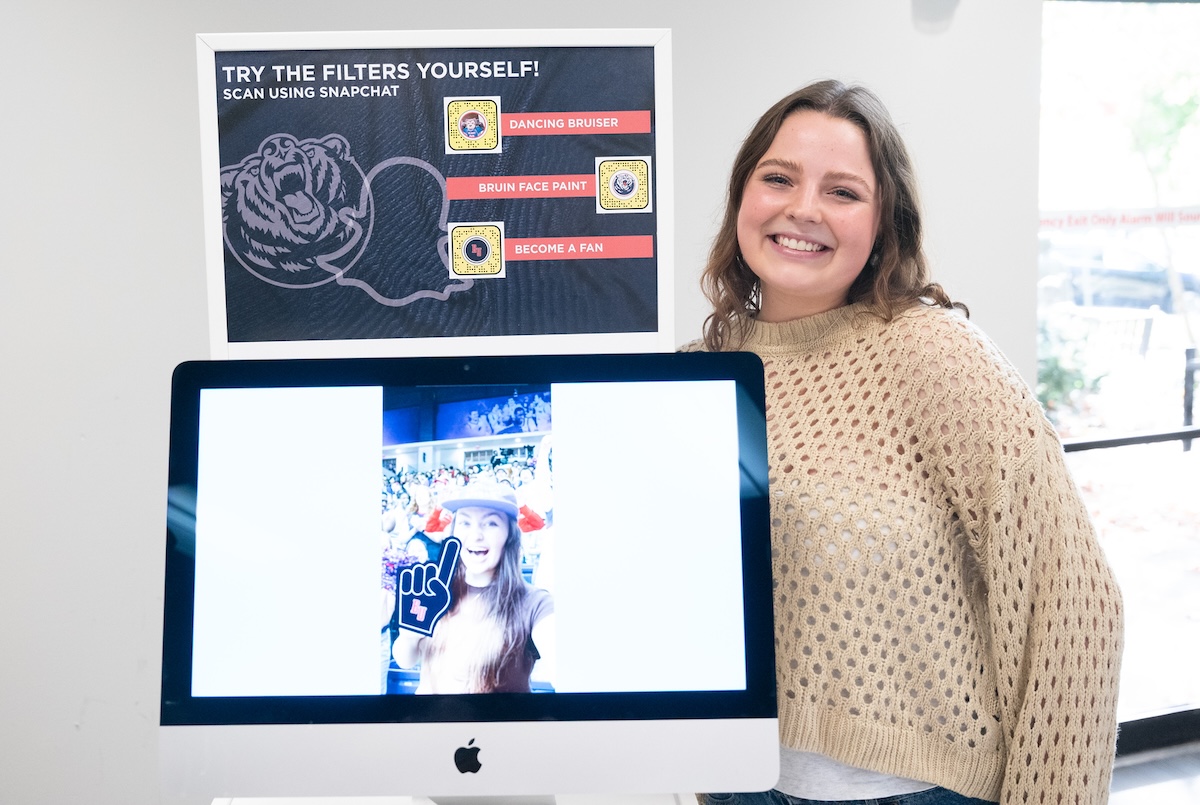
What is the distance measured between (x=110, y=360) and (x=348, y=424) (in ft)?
4.65

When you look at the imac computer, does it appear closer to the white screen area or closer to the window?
the white screen area

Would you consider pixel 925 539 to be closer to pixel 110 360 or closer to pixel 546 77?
pixel 546 77

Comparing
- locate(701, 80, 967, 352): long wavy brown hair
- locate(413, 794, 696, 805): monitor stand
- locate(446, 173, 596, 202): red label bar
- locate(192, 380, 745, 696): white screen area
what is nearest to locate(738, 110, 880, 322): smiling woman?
locate(701, 80, 967, 352): long wavy brown hair

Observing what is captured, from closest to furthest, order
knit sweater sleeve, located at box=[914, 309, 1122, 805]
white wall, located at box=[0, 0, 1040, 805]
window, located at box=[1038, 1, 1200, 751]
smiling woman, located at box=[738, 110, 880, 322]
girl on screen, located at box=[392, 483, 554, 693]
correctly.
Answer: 1. girl on screen, located at box=[392, 483, 554, 693]
2. knit sweater sleeve, located at box=[914, 309, 1122, 805]
3. smiling woman, located at box=[738, 110, 880, 322]
4. white wall, located at box=[0, 0, 1040, 805]
5. window, located at box=[1038, 1, 1200, 751]

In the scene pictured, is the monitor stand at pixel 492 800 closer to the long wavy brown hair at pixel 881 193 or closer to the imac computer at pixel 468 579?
the imac computer at pixel 468 579

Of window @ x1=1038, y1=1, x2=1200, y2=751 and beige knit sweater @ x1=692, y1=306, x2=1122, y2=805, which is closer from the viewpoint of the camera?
beige knit sweater @ x1=692, y1=306, x2=1122, y2=805

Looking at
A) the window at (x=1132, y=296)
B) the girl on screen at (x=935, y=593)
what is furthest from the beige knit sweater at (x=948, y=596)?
the window at (x=1132, y=296)

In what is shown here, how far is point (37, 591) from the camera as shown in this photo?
6.75ft

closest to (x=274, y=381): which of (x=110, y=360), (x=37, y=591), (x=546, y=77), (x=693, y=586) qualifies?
(x=693, y=586)

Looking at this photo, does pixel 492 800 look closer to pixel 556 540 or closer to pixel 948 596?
pixel 556 540

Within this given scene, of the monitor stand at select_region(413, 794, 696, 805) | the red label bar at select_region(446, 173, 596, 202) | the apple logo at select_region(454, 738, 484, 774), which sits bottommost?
the monitor stand at select_region(413, 794, 696, 805)

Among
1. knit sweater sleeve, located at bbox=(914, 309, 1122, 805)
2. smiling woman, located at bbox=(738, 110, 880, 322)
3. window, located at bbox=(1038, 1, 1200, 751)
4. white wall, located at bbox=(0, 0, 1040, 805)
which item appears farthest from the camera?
window, located at bbox=(1038, 1, 1200, 751)

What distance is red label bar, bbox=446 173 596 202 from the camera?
1.21 meters

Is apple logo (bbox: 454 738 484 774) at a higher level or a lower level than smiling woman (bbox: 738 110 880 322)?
lower
